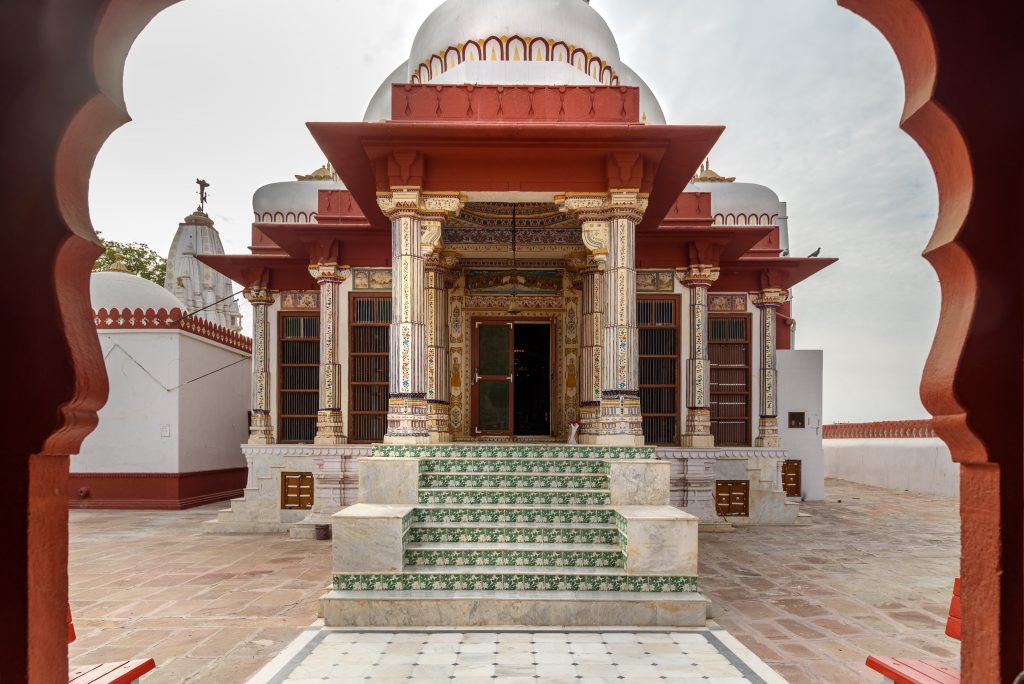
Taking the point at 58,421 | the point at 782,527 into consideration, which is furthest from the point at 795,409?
the point at 58,421

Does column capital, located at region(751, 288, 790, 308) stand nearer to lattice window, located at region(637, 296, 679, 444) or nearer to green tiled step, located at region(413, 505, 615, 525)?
lattice window, located at region(637, 296, 679, 444)

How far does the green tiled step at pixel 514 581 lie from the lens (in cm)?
587

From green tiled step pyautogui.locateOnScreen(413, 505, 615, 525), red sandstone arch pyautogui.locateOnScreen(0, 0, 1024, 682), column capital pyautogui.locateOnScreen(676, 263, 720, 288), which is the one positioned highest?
column capital pyautogui.locateOnScreen(676, 263, 720, 288)

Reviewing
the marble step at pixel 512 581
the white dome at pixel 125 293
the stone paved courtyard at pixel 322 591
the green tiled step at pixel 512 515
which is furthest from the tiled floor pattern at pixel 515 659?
the white dome at pixel 125 293

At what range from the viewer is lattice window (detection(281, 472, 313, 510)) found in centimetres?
1089

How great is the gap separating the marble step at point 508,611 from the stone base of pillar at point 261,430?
242 inches

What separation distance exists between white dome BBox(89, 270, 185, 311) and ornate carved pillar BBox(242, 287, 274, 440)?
4.56 m

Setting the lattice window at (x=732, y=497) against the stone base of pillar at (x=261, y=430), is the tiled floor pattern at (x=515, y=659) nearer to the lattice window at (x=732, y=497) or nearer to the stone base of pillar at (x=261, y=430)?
the lattice window at (x=732, y=497)

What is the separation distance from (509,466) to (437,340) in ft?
11.6

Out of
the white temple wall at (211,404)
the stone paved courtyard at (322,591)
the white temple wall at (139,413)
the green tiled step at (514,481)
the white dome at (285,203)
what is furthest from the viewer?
the white temple wall at (211,404)

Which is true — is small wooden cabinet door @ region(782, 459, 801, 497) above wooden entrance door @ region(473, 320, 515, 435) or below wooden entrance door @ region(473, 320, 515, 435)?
below

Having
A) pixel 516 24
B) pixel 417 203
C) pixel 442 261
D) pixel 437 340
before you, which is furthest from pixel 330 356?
pixel 516 24

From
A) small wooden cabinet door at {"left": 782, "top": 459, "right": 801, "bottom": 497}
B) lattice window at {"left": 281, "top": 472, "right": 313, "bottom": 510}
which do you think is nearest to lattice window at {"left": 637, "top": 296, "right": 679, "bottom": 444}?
small wooden cabinet door at {"left": 782, "top": 459, "right": 801, "bottom": 497}

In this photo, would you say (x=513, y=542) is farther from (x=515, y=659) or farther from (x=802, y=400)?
(x=802, y=400)
